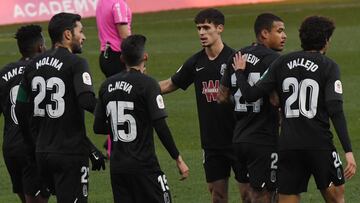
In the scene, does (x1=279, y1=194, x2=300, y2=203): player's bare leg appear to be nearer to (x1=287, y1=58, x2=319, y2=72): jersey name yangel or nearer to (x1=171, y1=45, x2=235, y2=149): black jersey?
(x1=287, y1=58, x2=319, y2=72): jersey name yangel

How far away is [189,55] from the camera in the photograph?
27.3 meters

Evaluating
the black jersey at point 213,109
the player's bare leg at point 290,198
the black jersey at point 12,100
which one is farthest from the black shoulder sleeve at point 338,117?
the black jersey at point 12,100

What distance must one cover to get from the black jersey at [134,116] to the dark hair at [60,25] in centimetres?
73

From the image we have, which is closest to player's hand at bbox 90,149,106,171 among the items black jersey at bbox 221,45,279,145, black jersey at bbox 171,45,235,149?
black jersey at bbox 221,45,279,145

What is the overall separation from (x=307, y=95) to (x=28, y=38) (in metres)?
2.91

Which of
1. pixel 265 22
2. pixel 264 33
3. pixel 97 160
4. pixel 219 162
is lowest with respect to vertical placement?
pixel 219 162

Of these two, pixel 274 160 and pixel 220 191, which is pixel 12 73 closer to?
pixel 220 191

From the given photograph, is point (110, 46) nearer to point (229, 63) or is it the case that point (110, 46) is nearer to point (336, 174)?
point (229, 63)

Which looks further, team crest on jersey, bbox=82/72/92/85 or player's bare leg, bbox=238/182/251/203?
player's bare leg, bbox=238/182/251/203

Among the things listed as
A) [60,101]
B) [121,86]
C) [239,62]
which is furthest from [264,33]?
[60,101]

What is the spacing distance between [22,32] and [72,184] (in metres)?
1.75

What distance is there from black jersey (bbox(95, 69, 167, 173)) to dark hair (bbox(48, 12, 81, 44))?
0.73 metres

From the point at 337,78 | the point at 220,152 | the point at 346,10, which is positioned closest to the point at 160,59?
the point at 346,10

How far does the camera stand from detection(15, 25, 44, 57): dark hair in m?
11.7
